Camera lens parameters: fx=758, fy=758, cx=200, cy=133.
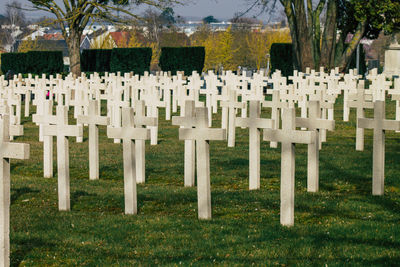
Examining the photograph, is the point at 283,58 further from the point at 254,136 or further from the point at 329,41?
the point at 254,136

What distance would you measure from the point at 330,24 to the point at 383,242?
86.8 feet

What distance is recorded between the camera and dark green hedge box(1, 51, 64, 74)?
36.7 meters

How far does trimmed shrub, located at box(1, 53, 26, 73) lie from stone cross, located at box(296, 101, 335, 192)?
29672mm

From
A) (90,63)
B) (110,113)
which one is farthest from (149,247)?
(90,63)

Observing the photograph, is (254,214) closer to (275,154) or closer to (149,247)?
(149,247)

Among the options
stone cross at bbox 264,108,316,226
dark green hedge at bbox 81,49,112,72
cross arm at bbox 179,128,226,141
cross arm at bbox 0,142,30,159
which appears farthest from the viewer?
dark green hedge at bbox 81,49,112,72

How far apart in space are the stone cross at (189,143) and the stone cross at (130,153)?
1.60 ft

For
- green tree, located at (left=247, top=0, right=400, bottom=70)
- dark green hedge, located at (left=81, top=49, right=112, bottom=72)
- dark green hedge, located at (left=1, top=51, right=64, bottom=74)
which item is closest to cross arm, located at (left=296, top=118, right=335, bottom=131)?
green tree, located at (left=247, top=0, right=400, bottom=70)

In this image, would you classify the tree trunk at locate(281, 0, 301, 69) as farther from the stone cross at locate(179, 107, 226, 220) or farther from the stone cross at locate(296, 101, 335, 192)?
the stone cross at locate(179, 107, 226, 220)

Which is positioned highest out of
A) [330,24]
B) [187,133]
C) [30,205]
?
[330,24]

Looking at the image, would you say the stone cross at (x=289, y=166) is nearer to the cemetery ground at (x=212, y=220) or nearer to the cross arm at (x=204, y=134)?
the cemetery ground at (x=212, y=220)

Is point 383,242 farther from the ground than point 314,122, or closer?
closer

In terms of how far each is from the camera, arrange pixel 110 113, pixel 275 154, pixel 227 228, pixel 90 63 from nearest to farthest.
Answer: pixel 227 228 → pixel 275 154 → pixel 110 113 → pixel 90 63

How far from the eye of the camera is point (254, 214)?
25.8 feet
